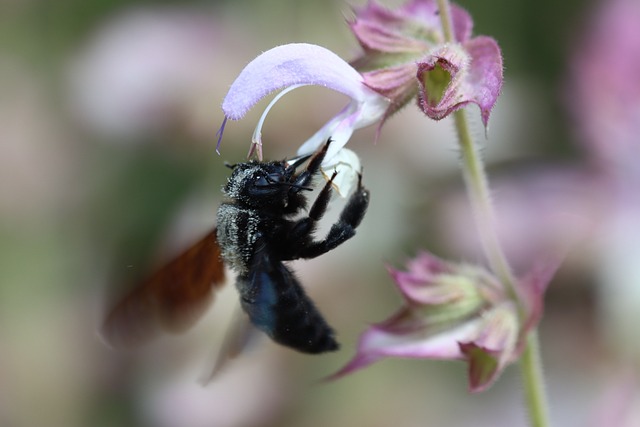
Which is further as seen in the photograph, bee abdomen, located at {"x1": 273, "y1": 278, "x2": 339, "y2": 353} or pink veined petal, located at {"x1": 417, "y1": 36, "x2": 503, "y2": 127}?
bee abdomen, located at {"x1": 273, "y1": 278, "x2": 339, "y2": 353}

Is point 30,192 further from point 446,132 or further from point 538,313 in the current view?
point 538,313

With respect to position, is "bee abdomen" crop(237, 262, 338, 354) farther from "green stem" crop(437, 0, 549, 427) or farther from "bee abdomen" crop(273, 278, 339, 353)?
"green stem" crop(437, 0, 549, 427)

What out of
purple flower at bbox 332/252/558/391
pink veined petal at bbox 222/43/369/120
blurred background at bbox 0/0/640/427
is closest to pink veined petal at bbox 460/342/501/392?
purple flower at bbox 332/252/558/391

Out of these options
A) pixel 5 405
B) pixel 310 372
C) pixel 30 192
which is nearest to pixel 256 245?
pixel 310 372

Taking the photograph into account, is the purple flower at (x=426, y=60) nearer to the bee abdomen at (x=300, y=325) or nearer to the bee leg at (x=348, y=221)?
the bee leg at (x=348, y=221)

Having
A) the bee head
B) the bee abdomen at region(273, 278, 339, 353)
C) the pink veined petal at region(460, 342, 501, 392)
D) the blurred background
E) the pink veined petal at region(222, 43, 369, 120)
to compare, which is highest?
the pink veined petal at region(222, 43, 369, 120)

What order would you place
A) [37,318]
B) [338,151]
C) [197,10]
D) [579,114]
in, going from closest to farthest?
[338,151]
[579,114]
[37,318]
[197,10]

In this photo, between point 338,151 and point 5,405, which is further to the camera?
point 5,405

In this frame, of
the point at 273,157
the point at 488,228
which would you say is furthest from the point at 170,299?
the point at 273,157
